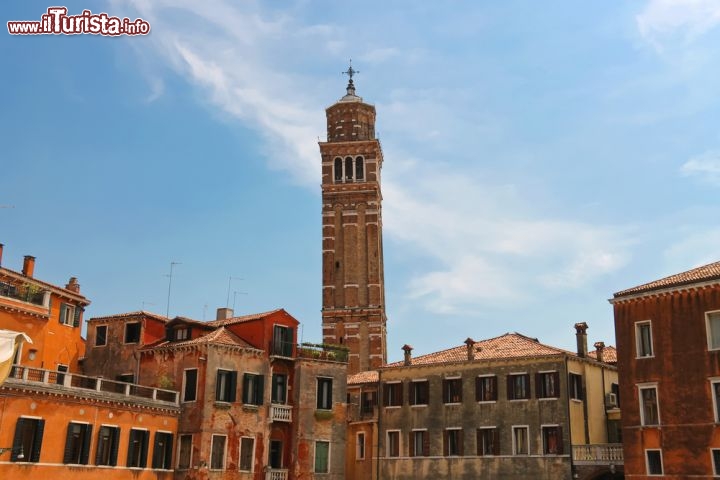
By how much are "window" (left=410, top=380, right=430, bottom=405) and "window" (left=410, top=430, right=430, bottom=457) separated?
5.66 feet

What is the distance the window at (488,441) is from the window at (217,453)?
46.3 feet

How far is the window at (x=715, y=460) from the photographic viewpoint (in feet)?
117

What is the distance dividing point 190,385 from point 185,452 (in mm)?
3262

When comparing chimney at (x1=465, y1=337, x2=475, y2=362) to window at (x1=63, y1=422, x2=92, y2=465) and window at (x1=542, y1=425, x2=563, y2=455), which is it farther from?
window at (x1=63, y1=422, x2=92, y2=465)

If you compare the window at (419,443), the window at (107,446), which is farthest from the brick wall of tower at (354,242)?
the window at (107,446)

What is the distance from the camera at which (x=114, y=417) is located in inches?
1510

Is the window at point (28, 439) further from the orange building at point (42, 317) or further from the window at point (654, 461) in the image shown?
the window at point (654, 461)

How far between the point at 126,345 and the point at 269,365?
25.5 ft

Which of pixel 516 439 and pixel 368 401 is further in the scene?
pixel 368 401

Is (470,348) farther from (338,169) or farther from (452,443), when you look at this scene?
(338,169)


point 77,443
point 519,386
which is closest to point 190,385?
point 77,443

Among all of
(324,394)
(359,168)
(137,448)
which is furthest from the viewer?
(359,168)

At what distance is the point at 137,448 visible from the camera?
39.4m

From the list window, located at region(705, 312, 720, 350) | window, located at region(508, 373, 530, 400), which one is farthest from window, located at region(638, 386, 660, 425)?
window, located at region(508, 373, 530, 400)
